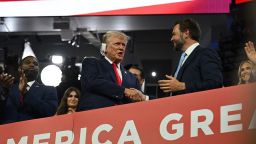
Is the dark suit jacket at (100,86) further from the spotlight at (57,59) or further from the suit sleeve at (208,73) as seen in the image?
the spotlight at (57,59)

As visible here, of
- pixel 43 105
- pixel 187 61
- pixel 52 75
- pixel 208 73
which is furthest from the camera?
pixel 52 75

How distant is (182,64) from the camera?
2.74 m

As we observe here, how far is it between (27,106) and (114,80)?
76 cm

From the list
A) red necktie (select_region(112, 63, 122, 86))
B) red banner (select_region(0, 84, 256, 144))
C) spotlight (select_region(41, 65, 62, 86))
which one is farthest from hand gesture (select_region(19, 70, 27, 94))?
spotlight (select_region(41, 65, 62, 86))

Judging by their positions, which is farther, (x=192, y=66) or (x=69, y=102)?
(x=69, y=102)

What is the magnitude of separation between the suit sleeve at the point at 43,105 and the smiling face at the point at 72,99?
52 centimetres

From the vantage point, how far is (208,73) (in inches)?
101

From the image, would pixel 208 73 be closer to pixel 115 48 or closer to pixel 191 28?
pixel 191 28

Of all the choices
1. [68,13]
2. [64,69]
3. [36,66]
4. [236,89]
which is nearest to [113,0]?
→ [68,13]

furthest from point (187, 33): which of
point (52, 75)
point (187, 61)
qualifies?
point (52, 75)

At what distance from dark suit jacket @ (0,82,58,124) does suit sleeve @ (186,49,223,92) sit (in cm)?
112

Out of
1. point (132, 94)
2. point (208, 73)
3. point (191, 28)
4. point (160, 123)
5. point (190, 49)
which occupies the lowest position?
point (160, 123)

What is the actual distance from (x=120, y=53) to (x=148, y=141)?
866mm

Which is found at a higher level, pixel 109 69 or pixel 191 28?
pixel 191 28
